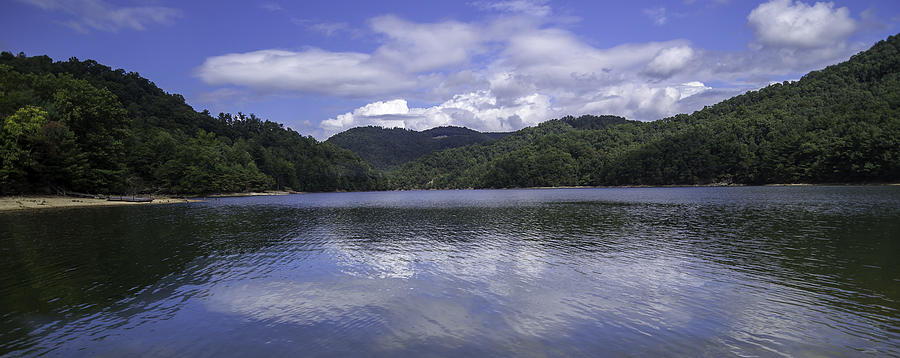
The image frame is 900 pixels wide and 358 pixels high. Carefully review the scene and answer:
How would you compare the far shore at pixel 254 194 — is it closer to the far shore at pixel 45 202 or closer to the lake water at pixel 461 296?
the far shore at pixel 45 202

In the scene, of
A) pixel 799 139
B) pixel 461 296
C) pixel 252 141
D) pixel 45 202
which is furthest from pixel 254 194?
pixel 799 139

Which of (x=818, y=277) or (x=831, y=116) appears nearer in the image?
(x=818, y=277)

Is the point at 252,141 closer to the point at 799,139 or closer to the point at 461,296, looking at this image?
the point at 461,296

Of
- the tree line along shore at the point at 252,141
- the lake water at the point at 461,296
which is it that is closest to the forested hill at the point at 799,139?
the tree line along shore at the point at 252,141

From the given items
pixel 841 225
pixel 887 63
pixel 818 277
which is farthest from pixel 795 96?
pixel 818 277

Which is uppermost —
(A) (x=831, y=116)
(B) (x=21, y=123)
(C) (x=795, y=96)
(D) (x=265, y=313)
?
(C) (x=795, y=96)

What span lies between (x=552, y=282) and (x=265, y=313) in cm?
1037

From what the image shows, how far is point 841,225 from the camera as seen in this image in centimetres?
2980

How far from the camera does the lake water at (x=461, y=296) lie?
9.94 meters

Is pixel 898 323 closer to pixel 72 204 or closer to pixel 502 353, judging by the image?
pixel 502 353

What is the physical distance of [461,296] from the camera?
14359mm

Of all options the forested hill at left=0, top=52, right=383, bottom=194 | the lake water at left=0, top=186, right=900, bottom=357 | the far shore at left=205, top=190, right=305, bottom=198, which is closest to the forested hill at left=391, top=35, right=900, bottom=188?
the lake water at left=0, top=186, right=900, bottom=357

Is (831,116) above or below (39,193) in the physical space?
above

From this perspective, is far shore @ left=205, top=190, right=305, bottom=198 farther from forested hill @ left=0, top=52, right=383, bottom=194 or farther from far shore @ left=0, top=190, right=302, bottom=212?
far shore @ left=0, top=190, right=302, bottom=212
